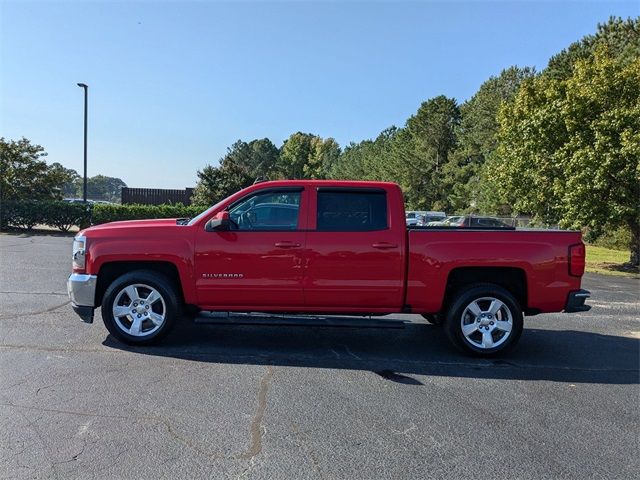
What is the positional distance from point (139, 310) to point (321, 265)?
219 centimetres

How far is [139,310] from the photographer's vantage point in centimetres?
582

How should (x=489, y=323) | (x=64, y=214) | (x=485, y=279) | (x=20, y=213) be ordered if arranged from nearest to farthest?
(x=489, y=323)
(x=485, y=279)
(x=20, y=213)
(x=64, y=214)

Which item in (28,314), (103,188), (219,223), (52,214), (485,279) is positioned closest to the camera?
(219,223)

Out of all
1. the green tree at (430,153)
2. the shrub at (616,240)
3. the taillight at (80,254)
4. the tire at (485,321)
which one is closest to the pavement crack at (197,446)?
the taillight at (80,254)

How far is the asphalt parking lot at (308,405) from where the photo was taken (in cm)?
338

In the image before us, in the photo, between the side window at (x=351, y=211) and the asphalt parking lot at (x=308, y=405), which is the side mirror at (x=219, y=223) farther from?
the asphalt parking lot at (x=308, y=405)

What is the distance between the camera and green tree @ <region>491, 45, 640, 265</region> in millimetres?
15555

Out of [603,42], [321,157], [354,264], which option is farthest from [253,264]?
[321,157]

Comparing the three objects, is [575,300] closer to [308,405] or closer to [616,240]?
[308,405]

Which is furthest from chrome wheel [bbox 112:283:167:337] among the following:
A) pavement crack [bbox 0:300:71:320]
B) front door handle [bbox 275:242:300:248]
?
pavement crack [bbox 0:300:71:320]

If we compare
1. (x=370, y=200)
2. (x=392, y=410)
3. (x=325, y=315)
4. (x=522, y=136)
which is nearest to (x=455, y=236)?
(x=370, y=200)

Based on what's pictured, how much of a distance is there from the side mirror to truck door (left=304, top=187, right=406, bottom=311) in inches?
36.6

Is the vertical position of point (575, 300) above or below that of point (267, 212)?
below

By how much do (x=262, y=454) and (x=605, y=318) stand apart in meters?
7.17
